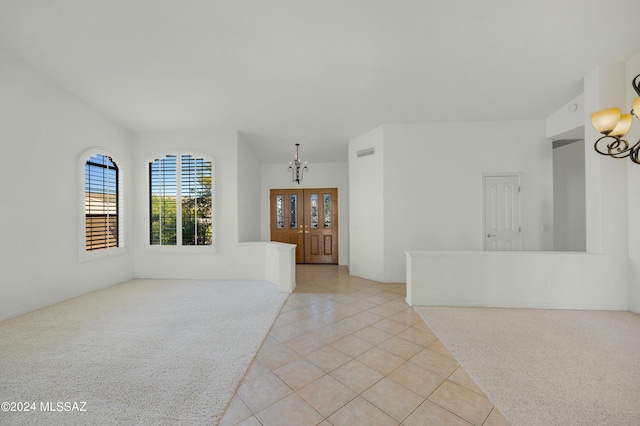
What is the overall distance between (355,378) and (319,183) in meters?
5.88

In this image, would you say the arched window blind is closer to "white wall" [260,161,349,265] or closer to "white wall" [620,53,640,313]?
"white wall" [260,161,349,265]

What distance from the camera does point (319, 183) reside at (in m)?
7.41

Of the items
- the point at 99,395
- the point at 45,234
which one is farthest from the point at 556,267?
the point at 45,234

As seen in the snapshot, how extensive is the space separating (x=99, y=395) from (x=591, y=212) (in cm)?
602

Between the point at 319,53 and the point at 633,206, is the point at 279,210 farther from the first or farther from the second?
the point at 633,206

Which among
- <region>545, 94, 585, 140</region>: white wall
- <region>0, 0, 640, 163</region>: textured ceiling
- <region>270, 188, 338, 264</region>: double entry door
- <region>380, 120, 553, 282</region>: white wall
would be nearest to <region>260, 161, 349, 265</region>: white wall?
<region>270, 188, 338, 264</region>: double entry door

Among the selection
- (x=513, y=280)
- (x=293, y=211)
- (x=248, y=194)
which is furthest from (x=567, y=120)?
(x=248, y=194)

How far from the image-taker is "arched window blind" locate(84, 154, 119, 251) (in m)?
4.24

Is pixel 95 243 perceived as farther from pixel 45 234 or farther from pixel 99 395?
pixel 99 395

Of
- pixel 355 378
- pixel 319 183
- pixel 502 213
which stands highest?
pixel 319 183

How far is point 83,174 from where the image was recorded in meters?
4.11

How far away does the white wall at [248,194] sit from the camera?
5414 millimetres

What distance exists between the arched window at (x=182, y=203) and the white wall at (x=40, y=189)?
116 centimetres

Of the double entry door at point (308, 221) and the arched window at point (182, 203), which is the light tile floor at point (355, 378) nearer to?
the arched window at point (182, 203)
